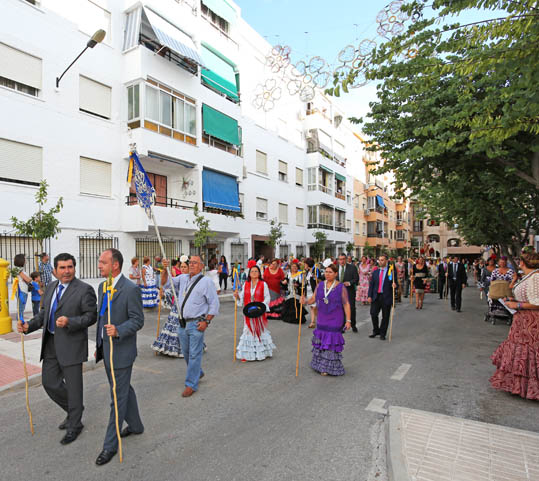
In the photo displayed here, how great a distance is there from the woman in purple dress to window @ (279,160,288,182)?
76.1 feet

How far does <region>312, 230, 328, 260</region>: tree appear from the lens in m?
30.6

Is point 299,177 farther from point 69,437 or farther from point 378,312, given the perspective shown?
point 69,437

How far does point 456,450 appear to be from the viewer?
356 centimetres

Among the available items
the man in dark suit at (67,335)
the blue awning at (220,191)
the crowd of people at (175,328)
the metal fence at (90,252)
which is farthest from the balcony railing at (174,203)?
the man in dark suit at (67,335)

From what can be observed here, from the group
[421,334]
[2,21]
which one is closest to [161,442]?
[421,334]

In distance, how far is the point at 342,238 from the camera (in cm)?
3703

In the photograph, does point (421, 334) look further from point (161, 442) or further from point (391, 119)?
point (161, 442)

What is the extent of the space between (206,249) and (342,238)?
A: 1868 centimetres

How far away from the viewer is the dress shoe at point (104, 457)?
3.47 meters

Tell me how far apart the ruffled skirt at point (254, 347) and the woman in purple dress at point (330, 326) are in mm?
1052

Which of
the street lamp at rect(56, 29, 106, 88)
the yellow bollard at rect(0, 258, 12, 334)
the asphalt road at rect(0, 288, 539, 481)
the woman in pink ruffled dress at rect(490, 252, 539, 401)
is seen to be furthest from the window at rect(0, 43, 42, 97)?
the woman in pink ruffled dress at rect(490, 252, 539, 401)

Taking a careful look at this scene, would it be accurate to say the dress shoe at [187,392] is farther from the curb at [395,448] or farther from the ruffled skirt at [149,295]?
the ruffled skirt at [149,295]

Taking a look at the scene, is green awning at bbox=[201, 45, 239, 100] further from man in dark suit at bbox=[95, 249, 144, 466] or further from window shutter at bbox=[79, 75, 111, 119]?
man in dark suit at bbox=[95, 249, 144, 466]

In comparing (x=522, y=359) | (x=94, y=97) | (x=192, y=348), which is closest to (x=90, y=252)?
(x=94, y=97)
